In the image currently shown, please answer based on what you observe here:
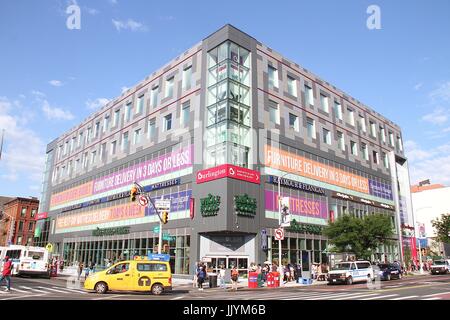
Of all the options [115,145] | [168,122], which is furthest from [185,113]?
[115,145]

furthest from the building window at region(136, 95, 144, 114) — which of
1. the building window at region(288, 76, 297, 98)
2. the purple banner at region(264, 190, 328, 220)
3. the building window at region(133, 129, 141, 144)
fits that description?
the purple banner at region(264, 190, 328, 220)

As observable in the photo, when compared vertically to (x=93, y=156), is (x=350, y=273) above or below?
below

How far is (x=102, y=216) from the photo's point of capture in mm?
56594

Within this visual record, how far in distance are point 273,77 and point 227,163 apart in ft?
50.0

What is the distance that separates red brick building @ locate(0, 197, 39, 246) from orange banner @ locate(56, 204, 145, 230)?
129 feet

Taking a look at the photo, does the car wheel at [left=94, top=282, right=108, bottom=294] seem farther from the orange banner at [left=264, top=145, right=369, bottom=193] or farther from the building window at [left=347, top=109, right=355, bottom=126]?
the building window at [left=347, top=109, right=355, bottom=126]

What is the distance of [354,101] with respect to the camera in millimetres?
62656

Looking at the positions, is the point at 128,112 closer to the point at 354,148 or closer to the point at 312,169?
the point at 312,169

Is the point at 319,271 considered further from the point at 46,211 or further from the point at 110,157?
the point at 46,211

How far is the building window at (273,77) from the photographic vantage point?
46.6m

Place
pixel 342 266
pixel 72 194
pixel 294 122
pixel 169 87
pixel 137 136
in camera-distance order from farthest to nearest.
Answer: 1. pixel 72 194
2. pixel 137 136
3. pixel 169 87
4. pixel 294 122
5. pixel 342 266

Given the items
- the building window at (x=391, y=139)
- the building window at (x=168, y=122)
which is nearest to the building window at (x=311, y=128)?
the building window at (x=168, y=122)

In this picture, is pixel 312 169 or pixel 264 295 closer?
pixel 264 295
